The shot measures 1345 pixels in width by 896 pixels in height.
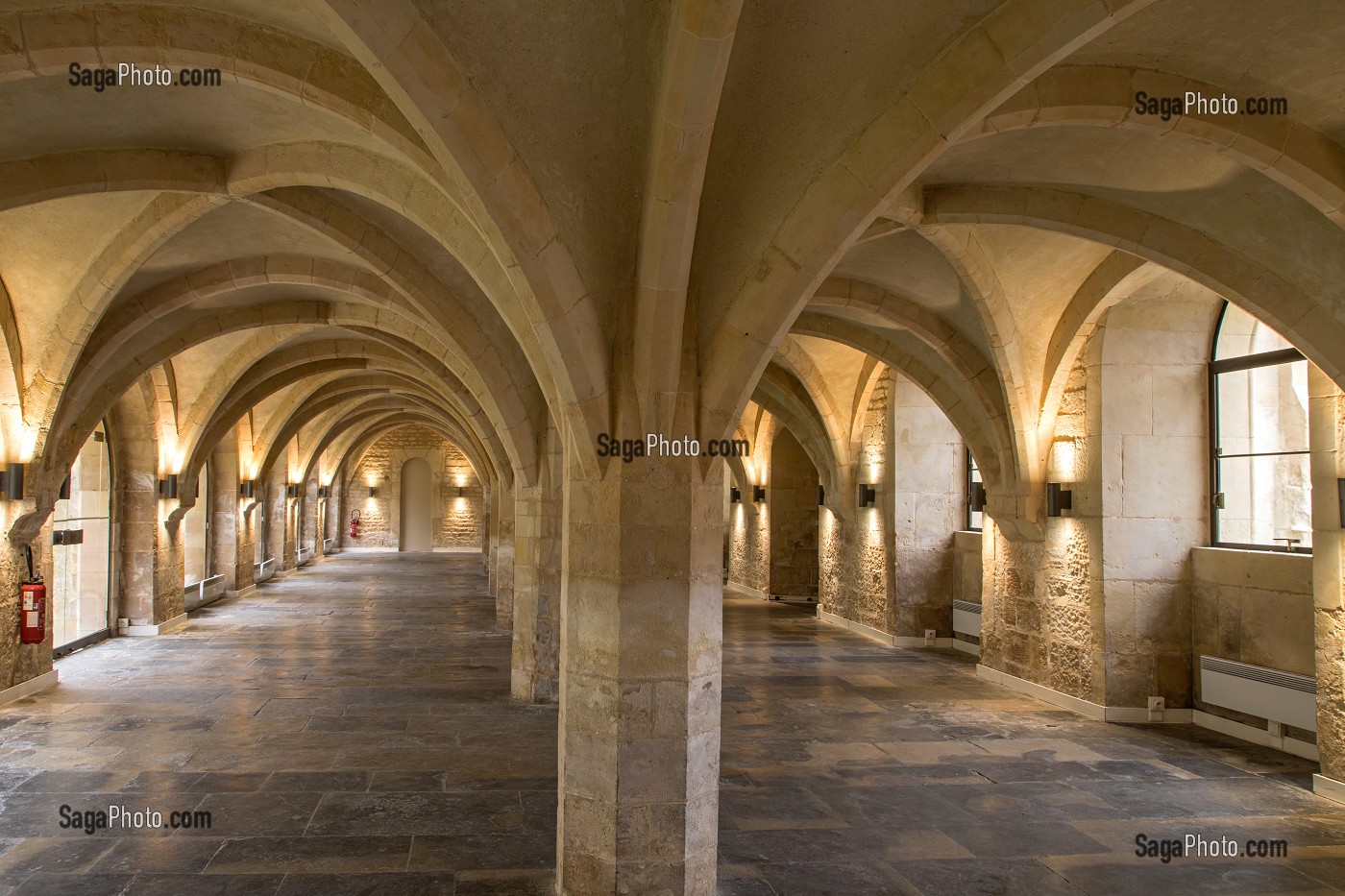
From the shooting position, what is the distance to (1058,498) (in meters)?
8.21

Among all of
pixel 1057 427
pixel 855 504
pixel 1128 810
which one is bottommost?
pixel 1128 810

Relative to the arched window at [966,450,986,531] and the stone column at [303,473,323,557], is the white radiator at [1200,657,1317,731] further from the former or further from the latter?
the stone column at [303,473,323,557]

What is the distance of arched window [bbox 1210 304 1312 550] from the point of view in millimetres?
7027

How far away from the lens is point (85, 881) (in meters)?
4.19

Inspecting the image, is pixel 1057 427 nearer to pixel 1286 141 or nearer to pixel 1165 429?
pixel 1165 429

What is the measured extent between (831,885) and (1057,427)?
5.43 meters

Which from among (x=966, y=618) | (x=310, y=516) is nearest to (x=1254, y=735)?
(x=966, y=618)

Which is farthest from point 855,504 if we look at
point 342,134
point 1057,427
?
point 342,134

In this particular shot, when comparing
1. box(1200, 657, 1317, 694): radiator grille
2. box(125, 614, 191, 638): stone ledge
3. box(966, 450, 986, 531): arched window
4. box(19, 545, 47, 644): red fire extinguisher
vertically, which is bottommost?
box(125, 614, 191, 638): stone ledge

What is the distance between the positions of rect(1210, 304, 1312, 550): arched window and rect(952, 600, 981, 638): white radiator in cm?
360

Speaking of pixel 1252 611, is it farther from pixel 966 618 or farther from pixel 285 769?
pixel 285 769

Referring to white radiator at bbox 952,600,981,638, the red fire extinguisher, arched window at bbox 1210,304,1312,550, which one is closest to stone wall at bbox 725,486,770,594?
white radiator at bbox 952,600,981,638

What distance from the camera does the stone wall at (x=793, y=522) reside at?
16.0 m

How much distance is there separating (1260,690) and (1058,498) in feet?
7.02
